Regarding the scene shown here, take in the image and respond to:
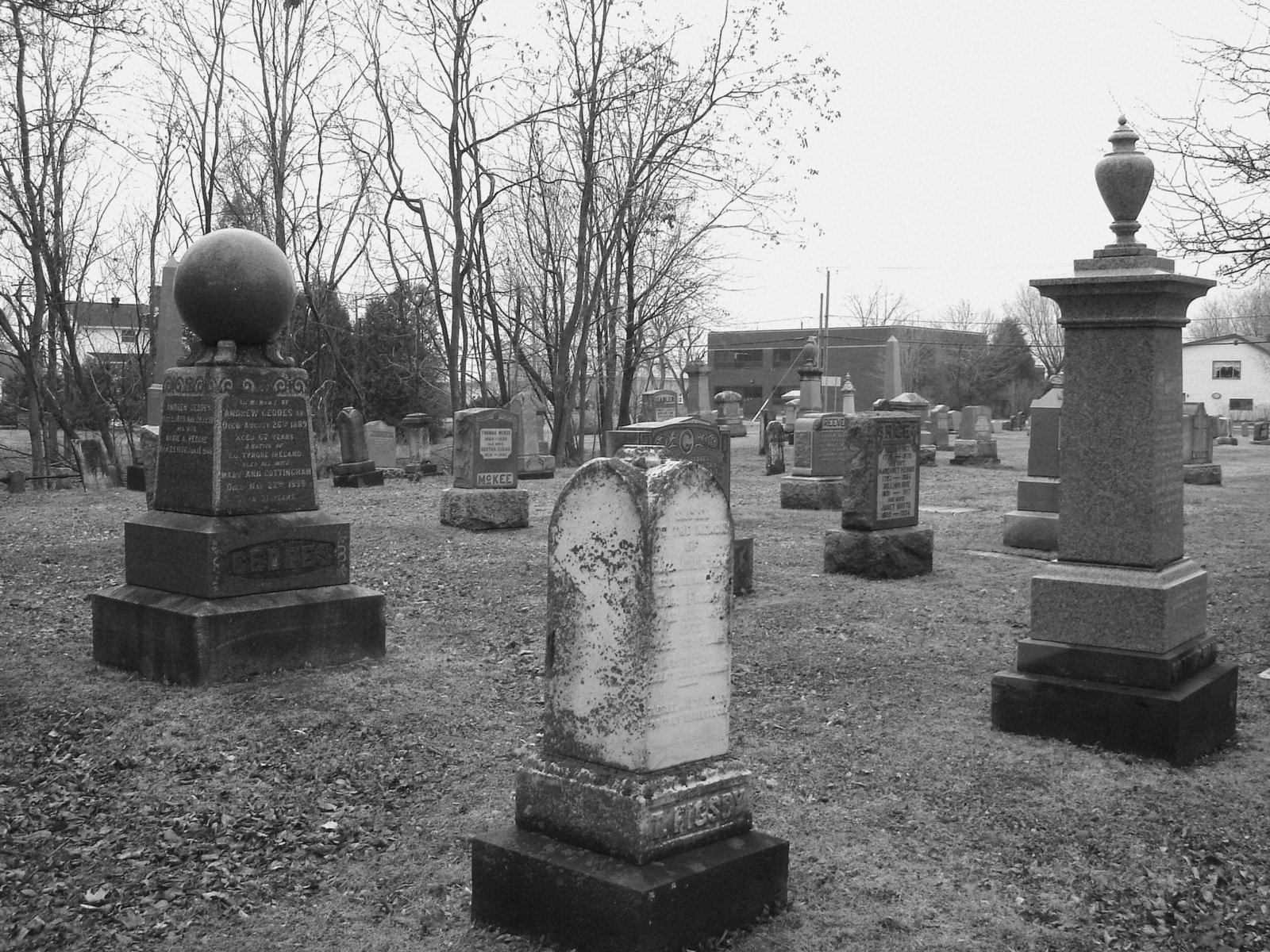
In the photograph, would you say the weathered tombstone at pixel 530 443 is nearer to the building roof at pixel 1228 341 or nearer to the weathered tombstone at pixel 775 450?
the weathered tombstone at pixel 775 450

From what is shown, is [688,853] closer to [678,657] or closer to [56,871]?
[678,657]

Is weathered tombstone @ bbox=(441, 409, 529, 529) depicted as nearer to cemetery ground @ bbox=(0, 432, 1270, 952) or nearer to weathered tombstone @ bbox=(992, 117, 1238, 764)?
cemetery ground @ bbox=(0, 432, 1270, 952)

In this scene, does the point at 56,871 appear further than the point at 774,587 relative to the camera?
No

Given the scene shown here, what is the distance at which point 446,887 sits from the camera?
426 centimetres

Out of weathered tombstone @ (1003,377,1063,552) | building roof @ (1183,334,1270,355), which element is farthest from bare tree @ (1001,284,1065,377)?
weathered tombstone @ (1003,377,1063,552)

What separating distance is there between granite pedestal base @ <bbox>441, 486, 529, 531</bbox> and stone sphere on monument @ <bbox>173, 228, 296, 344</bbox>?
6.67 m

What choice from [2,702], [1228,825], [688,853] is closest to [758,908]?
[688,853]

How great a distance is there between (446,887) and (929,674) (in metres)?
3.96

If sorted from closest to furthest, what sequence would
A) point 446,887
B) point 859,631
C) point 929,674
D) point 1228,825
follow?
point 446,887 → point 1228,825 → point 929,674 → point 859,631

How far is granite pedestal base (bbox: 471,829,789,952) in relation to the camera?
3457 millimetres

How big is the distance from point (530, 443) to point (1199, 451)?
1312cm

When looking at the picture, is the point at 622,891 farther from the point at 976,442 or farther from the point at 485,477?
the point at 976,442

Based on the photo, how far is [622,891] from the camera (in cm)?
345

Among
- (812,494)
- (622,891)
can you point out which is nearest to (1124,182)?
(622,891)
